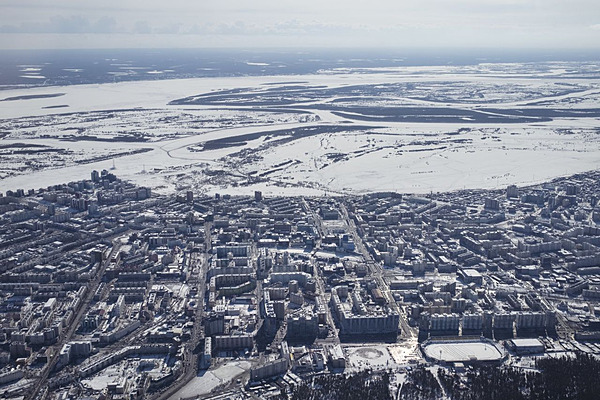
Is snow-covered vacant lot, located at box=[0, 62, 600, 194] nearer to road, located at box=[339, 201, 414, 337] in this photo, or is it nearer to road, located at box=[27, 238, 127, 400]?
road, located at box=[339, 201, 414, 337]

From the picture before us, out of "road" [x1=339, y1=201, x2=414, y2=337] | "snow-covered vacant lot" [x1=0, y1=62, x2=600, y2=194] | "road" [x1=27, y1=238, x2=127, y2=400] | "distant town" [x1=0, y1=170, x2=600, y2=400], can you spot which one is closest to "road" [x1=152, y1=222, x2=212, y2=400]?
"distant town" [x1=0, y1=170, x2=600, y2=400]

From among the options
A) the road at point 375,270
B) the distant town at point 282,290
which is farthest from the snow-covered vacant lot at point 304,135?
the road at point 375,270

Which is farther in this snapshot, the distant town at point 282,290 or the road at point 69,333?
the distant town at point 282,290

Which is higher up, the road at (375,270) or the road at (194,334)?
the road at (375,270)

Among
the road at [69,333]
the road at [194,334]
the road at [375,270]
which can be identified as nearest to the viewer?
the road at [69,333]

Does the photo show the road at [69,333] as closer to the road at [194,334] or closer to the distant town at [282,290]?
the distant town at [282,290]
